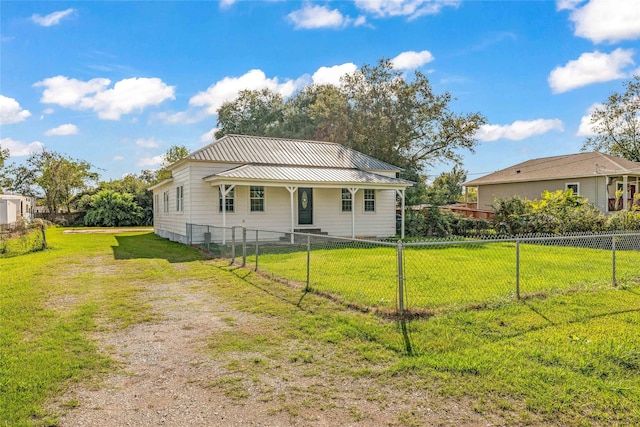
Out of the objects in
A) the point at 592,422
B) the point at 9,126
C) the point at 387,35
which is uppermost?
the point at 387,35

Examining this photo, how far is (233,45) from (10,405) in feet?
52.9

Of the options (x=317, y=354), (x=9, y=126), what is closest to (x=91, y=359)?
(x=317, y=354)

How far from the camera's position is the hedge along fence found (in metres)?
13.5

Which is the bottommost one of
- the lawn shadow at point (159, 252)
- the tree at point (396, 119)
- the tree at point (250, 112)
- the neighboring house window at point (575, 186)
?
the lawn shadow at point (159, 252)

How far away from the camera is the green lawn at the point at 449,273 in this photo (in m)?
6.92

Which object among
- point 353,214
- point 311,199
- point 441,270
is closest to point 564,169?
point 353,214

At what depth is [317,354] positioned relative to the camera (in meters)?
4.50

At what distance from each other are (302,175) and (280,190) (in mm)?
1248

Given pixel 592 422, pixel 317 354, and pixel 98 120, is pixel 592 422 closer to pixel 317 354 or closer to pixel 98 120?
pixel 317 354

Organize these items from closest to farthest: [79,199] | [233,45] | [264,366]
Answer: [264,366]
[233,45]
[79,199]

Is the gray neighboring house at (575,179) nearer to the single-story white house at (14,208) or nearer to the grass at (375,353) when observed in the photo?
the grass at (375,353)

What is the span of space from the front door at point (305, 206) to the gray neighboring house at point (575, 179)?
37.2 ft

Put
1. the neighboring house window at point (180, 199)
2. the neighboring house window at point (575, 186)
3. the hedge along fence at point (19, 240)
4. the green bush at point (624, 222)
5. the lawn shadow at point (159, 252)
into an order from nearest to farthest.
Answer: the lawn shadow at point (159, 252), the hedge along fence at point (19, 240), the green bush at point (624, 222), the neighboring house window at point (180, 199), the neighboring house window at point (575, 186)

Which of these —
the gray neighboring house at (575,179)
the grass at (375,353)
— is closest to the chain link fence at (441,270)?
the grass at (375,353)
